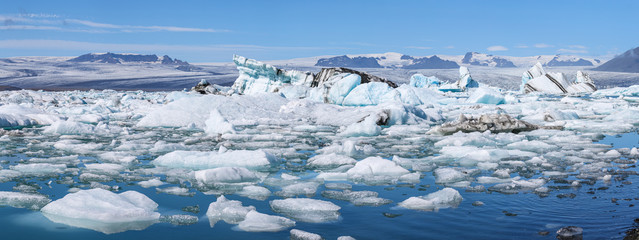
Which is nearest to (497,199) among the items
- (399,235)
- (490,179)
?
(490,179)

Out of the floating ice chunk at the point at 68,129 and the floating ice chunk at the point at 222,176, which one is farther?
the floating ice chunk at the point at 68,129

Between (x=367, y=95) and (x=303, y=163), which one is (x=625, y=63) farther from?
(x=303, y=163)

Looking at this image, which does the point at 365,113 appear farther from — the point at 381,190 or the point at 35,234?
the point at 35,234

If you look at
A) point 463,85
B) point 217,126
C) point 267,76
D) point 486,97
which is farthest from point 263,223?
point 463,85

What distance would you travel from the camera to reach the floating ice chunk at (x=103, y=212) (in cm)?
299

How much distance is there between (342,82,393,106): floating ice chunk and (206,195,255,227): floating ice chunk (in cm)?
1274

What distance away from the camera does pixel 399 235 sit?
2793 mm

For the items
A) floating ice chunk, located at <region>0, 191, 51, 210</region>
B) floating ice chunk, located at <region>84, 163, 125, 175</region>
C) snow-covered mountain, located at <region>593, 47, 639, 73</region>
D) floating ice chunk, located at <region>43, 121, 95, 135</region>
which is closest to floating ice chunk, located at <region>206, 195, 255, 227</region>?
floating ice chunk, located at <region>0, 191, 51, 210</region>

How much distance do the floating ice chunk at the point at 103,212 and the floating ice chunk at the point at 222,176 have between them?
0.86 meters

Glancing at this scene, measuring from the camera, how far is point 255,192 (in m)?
3.87

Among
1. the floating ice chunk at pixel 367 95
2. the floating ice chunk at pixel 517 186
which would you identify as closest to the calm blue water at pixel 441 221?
the floating ice chunk at pixel 517 186

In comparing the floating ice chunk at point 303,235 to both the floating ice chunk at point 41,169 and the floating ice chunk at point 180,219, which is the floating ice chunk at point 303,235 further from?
the floating ice chunk at point 41,169

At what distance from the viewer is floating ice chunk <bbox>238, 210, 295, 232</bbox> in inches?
114

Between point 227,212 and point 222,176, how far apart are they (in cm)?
108
